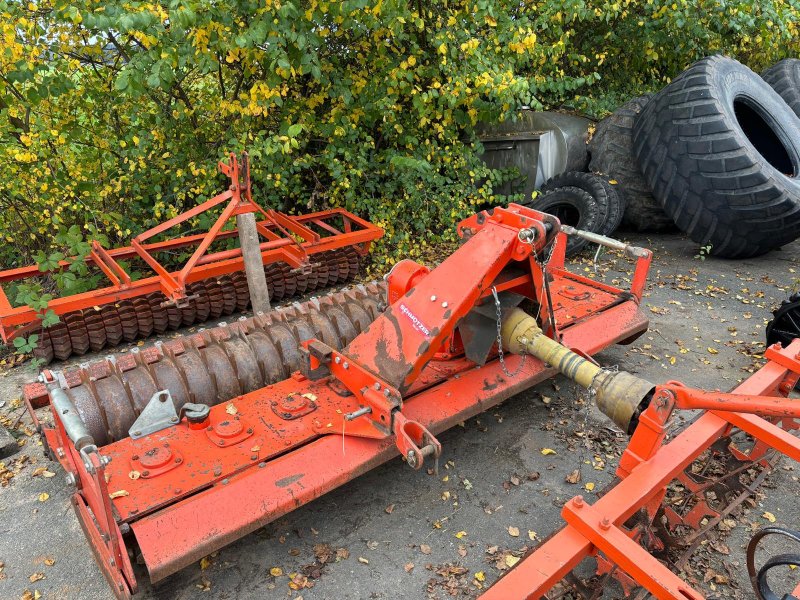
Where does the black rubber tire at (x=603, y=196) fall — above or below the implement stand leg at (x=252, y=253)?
below

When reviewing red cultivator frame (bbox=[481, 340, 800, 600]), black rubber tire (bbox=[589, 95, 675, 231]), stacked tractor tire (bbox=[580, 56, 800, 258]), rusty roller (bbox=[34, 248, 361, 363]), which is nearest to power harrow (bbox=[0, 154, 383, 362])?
rusty roller (bbox=[34, 248, 361, 363])

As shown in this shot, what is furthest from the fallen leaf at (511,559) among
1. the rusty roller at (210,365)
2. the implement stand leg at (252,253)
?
the implement stand leg at (252,253)

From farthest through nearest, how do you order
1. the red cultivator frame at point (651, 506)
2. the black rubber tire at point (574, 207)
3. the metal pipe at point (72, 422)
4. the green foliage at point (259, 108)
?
the black rubber tire at point (574, 207), the green foliage at point (259, 108), the metal pipe at point (72, 422), the red cultivator frame at point (651, 506)

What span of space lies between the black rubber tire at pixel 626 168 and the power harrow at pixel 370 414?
3.58 m

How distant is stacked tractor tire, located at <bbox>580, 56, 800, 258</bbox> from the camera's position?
550 cm

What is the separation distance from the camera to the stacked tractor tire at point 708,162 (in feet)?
18.1

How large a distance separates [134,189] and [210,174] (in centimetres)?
85

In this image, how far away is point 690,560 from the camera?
8.59 ft

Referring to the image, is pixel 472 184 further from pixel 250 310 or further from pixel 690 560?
pixel 690 560

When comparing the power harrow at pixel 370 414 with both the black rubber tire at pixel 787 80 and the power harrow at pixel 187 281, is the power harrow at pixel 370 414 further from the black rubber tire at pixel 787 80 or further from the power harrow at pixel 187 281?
the black rubber tire at pixel 787 80

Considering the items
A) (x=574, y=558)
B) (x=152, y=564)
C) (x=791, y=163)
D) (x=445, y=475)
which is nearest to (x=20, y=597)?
(x=152, y=564)

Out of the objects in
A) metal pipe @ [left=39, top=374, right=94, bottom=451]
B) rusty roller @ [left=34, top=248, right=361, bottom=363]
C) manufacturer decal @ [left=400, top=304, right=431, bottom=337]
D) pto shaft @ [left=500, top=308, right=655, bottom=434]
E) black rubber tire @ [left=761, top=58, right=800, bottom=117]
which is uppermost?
black rubber tire @ [left=761, top=58, right=800, bottom=117]

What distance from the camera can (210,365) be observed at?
3223 millimetres

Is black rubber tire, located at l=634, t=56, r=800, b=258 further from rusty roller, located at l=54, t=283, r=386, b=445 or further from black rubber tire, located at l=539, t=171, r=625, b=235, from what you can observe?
rusty roller, located at l=54, t=283, r=386, b=445
